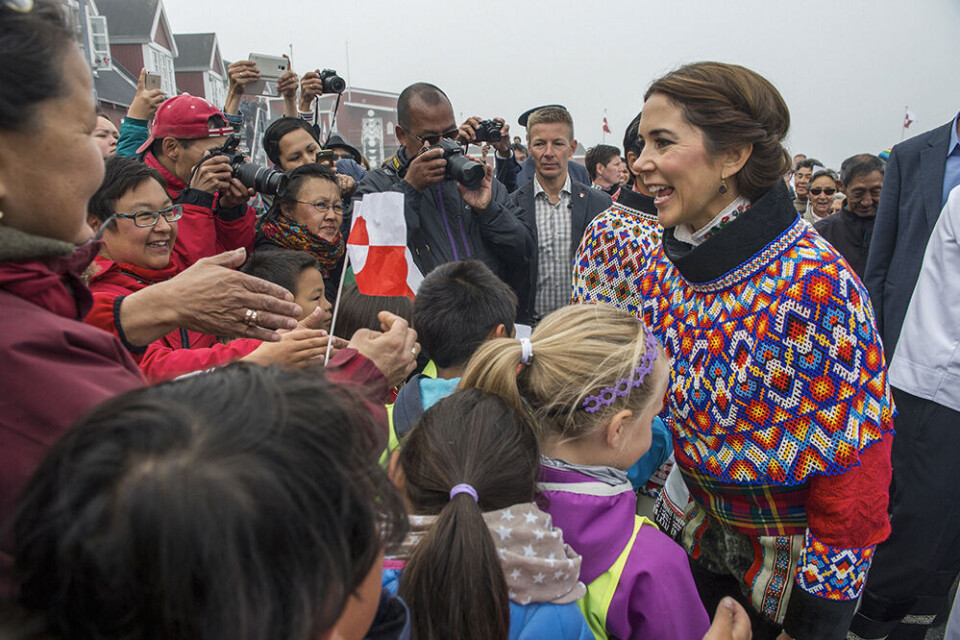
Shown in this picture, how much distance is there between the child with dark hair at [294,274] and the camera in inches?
105

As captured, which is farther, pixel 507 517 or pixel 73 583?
pixel 507 517

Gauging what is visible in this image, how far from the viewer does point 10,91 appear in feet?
3.05

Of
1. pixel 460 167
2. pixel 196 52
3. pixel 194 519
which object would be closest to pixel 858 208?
pixel 460 167

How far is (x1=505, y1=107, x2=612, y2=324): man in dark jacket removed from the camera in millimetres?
4406

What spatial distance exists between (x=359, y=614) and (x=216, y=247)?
8.00 feet

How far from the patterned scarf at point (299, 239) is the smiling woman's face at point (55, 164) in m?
2.07

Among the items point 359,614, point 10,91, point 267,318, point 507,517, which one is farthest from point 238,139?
point 359,614

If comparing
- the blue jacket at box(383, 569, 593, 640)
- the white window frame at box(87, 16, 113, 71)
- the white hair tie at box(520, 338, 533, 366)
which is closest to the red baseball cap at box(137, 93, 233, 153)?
the white hair tie at box(520, 338, 533, 366)

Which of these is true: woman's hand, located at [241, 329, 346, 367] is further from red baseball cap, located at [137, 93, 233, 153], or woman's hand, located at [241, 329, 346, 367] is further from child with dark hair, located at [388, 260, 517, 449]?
red baseball cap, located at [137, 93, 233, 153]

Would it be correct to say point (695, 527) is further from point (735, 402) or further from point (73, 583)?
point (73, 583)

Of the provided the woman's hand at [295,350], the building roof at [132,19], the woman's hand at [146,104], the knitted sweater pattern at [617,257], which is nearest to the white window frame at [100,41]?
the building roof at [132,19]

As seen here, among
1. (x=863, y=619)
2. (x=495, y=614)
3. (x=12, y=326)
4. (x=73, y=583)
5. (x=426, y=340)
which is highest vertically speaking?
(x=12, y=326)

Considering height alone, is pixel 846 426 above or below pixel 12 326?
below

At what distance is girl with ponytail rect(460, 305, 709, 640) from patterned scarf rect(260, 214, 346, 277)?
1835 millimetres
